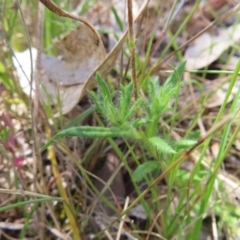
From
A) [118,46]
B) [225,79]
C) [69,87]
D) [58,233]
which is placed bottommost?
[58,233]

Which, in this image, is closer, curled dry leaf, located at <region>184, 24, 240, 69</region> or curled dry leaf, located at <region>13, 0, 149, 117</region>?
curled dry leaf, located at <region>13, 0, 149, 117</region>

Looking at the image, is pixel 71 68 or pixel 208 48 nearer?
pixel 71 68

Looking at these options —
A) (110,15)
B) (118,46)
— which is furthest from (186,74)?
(118,46)

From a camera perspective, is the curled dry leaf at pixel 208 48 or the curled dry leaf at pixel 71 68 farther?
the curled dry leaf at pixel 208 48

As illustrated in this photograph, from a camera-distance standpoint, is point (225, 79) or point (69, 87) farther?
point (225, 79)

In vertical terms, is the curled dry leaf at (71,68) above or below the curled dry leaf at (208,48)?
above

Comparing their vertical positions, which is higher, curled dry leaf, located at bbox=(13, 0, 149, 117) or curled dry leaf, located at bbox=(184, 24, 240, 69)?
curled dry leaf, located at bbox=(13, 0, 149, 117)

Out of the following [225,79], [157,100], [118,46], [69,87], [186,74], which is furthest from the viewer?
[186,74]

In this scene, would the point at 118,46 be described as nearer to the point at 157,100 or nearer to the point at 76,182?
the point at 157,100
